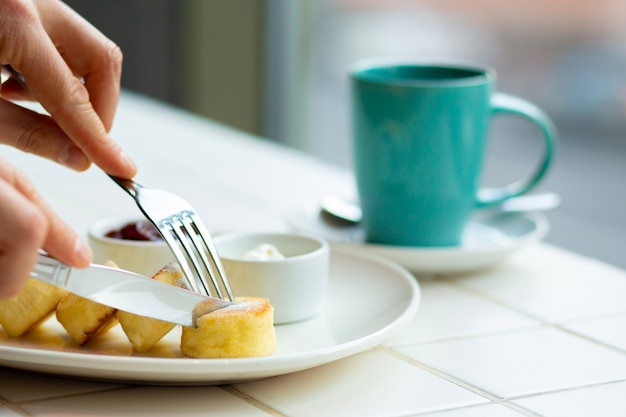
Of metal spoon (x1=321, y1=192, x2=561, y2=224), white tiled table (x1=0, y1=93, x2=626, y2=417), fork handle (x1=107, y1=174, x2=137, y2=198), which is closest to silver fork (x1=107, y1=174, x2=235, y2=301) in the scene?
fork handle (x1=107, y1=174, x2=137, y2=198)

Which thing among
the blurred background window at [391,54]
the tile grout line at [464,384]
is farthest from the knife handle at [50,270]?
the blurred background window at [391,54]

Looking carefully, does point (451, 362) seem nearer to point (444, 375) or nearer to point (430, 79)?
point (444, 375)

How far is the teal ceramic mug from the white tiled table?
80mm

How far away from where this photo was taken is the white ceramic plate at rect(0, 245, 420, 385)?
2.45ft

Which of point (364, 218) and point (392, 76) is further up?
point (392, 76)

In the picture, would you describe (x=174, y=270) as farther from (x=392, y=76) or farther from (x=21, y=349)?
(x=392, y=76)

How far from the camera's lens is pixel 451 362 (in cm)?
88

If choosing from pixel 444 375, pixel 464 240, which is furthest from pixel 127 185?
pixel 464 240

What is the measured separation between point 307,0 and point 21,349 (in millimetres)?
2690

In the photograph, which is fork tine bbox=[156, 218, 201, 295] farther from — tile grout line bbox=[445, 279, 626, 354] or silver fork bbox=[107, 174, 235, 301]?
tile grout line bbox=[445, 279, 626, 354]

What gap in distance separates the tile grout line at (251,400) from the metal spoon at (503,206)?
0.50m

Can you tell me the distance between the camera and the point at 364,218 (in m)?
1.21

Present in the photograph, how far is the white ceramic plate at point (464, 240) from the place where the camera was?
1.11m

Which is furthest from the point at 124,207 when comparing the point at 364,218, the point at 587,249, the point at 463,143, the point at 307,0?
the point at 587,249
